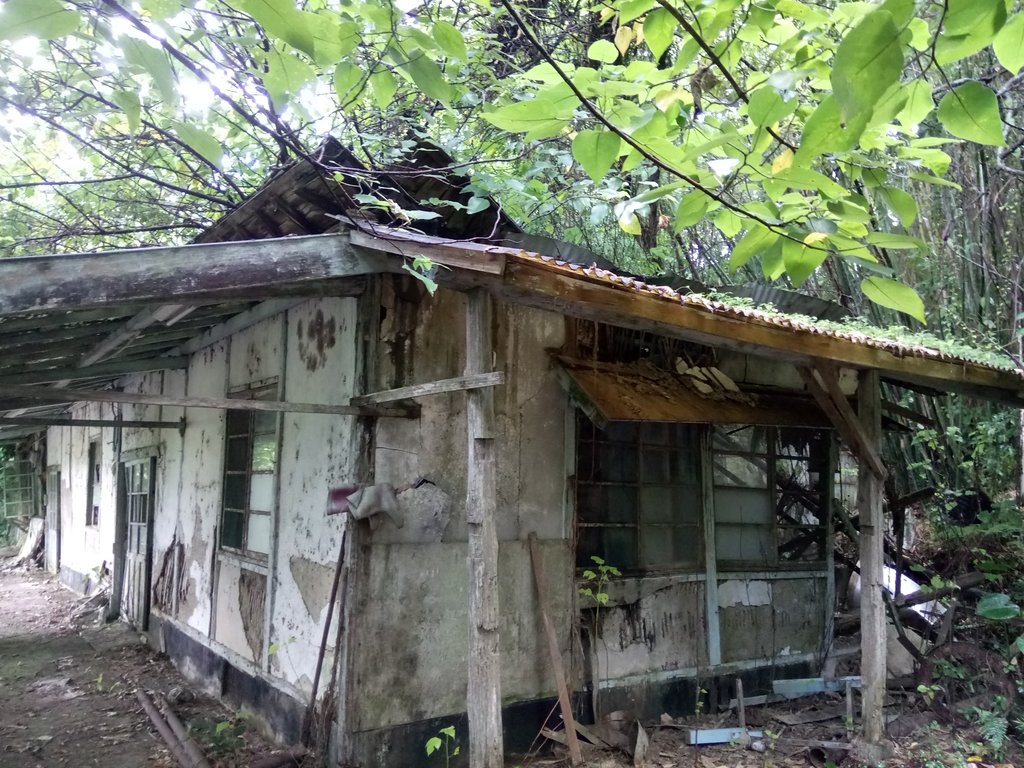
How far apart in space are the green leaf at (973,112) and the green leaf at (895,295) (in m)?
0.32

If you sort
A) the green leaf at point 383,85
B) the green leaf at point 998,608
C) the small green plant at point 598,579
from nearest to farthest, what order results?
the green leaf at point 383,85, the small green plant at point 598,579, the green leaf at point 998,608

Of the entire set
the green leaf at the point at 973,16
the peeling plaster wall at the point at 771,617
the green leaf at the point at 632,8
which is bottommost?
the peeling plaster wall at the point at 771,617

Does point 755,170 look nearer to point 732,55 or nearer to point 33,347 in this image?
point 732,55

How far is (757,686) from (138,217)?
27.5ft

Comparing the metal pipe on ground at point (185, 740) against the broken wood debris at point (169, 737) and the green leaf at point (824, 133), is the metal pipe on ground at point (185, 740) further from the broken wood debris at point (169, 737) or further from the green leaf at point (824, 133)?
the green leaf at point (824, 133)

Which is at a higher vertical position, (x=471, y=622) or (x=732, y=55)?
(x=732, y=55)

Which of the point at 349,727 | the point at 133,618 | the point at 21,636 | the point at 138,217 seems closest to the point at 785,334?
the point at 349,727

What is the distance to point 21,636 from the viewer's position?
9680 millimetres

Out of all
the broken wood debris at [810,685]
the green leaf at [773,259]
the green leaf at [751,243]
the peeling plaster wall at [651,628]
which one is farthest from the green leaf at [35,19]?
the broken wood debris at [810,685]

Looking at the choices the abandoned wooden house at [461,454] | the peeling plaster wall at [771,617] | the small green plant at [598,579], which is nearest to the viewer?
the abandoned wooden house at [461,454]

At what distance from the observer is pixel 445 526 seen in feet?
16.2

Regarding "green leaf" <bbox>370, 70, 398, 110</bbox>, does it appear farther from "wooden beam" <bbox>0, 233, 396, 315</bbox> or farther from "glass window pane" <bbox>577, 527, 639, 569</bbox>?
"glass window pane" <bbox>577, 527, 639, 569</bbox>

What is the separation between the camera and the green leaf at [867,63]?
3.58 ft

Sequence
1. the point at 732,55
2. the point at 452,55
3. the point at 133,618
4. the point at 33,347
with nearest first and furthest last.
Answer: the point at 452,55
the point at 732,55
the point at 33,347
the point at 133,618
